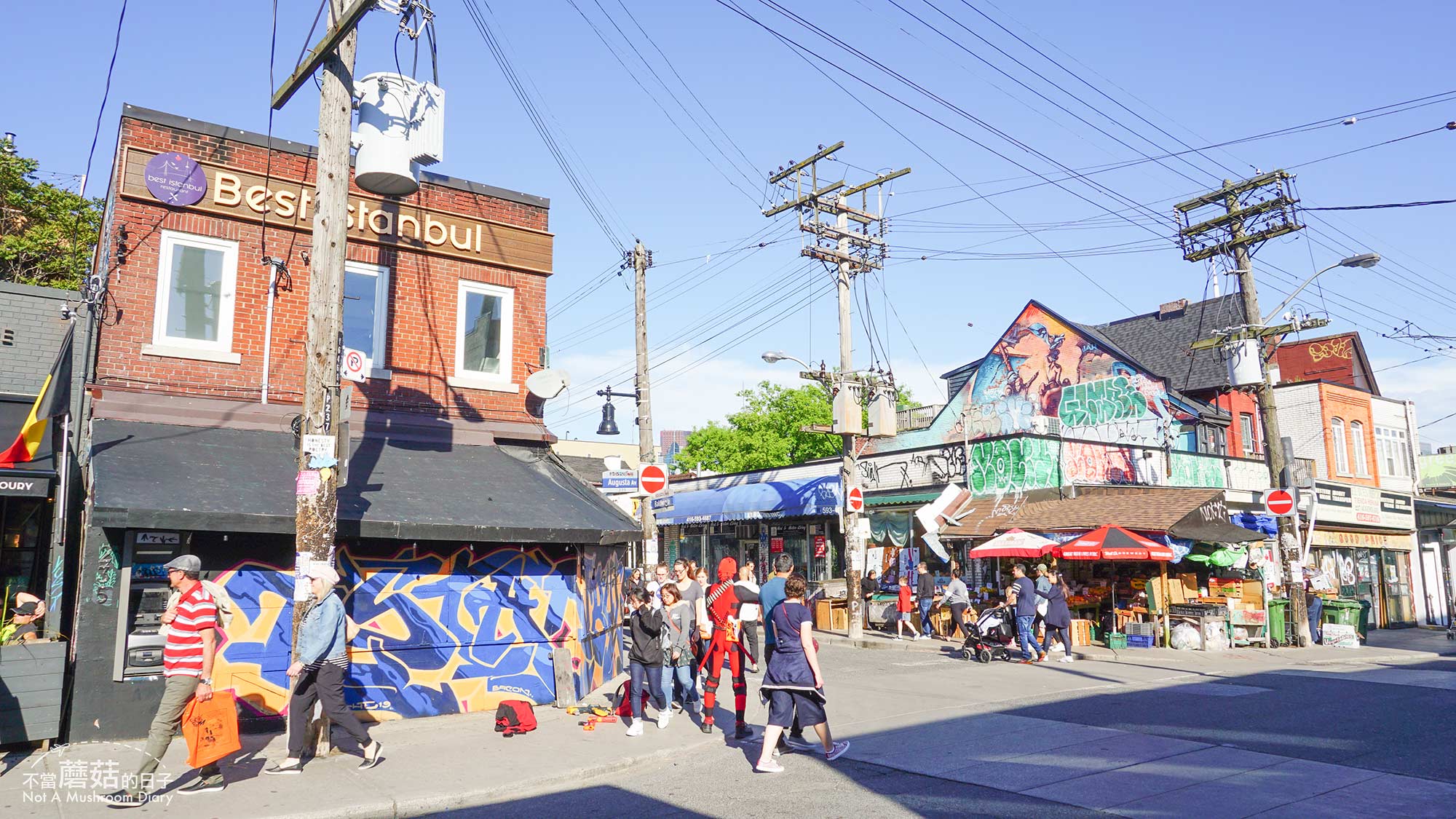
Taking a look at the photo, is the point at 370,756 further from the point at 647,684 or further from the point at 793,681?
the point at 793,681

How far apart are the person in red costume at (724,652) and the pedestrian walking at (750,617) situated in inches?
9.6

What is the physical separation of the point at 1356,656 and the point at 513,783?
17.5 meters

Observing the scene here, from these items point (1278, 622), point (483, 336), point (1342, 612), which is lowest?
point (1278, 622)

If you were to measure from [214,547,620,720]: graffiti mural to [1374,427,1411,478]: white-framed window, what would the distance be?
31753mm

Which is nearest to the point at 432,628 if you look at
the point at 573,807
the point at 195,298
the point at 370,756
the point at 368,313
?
the point at 370,756

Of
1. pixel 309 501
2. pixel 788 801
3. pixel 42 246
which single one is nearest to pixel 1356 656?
pixel 788 801

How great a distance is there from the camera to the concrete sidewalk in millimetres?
7238

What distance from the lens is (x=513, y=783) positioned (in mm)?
7977

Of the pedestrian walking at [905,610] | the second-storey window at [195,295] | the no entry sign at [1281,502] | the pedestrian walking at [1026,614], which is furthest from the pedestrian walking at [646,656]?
the no entry sign at [1281,502]

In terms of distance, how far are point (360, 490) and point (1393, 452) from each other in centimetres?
3591

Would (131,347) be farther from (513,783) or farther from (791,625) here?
(791,625)

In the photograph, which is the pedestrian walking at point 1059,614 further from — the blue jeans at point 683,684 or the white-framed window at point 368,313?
the white-framed window at point 368,313

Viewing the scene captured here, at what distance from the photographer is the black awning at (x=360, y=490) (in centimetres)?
937

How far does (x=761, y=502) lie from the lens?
27.3m
